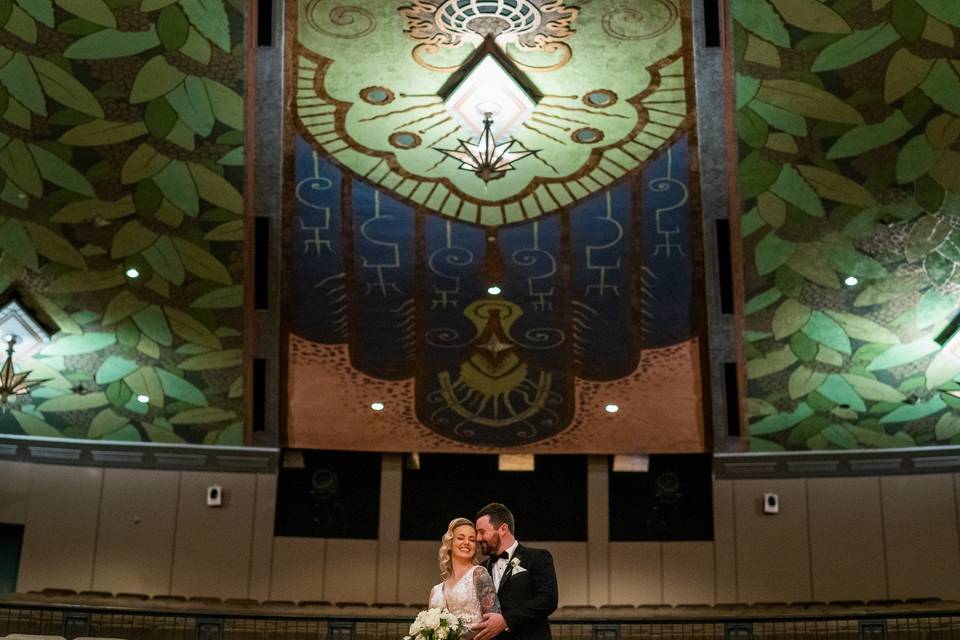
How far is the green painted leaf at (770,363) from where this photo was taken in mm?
12172

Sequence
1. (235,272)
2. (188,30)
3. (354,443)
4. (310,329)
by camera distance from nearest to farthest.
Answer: (188,30) → (235,272) → (310,329) → (354,443)

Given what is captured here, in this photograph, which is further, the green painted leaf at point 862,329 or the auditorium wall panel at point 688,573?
the auditorium wall panel at point 688,573

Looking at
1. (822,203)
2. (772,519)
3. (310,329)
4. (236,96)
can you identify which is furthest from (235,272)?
(772,519)

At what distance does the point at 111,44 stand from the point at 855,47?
250 inches

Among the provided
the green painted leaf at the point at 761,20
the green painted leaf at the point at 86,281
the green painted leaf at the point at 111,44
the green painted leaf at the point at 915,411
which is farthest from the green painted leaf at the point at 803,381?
the green painted leaf at the point at 111,44

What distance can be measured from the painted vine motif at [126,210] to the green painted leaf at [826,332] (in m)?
6.18

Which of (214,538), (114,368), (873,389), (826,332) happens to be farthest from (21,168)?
(873,389)

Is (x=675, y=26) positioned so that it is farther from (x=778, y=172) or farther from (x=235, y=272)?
(x=235, y=272)

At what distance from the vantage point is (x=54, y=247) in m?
11.0

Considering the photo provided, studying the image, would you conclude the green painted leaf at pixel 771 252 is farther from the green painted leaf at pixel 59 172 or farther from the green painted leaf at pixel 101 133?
the green painted leaf at pixel 59 172

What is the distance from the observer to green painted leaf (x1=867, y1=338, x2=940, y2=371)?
11898 millimetres

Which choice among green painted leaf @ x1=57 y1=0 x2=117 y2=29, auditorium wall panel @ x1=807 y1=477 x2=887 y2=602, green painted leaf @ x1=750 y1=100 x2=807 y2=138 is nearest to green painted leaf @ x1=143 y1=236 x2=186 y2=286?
green painted leaf @ x1=57 y1=0 x2=117 y2=29

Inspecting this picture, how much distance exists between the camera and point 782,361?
12242mm

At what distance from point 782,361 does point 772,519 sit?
2.22 m
